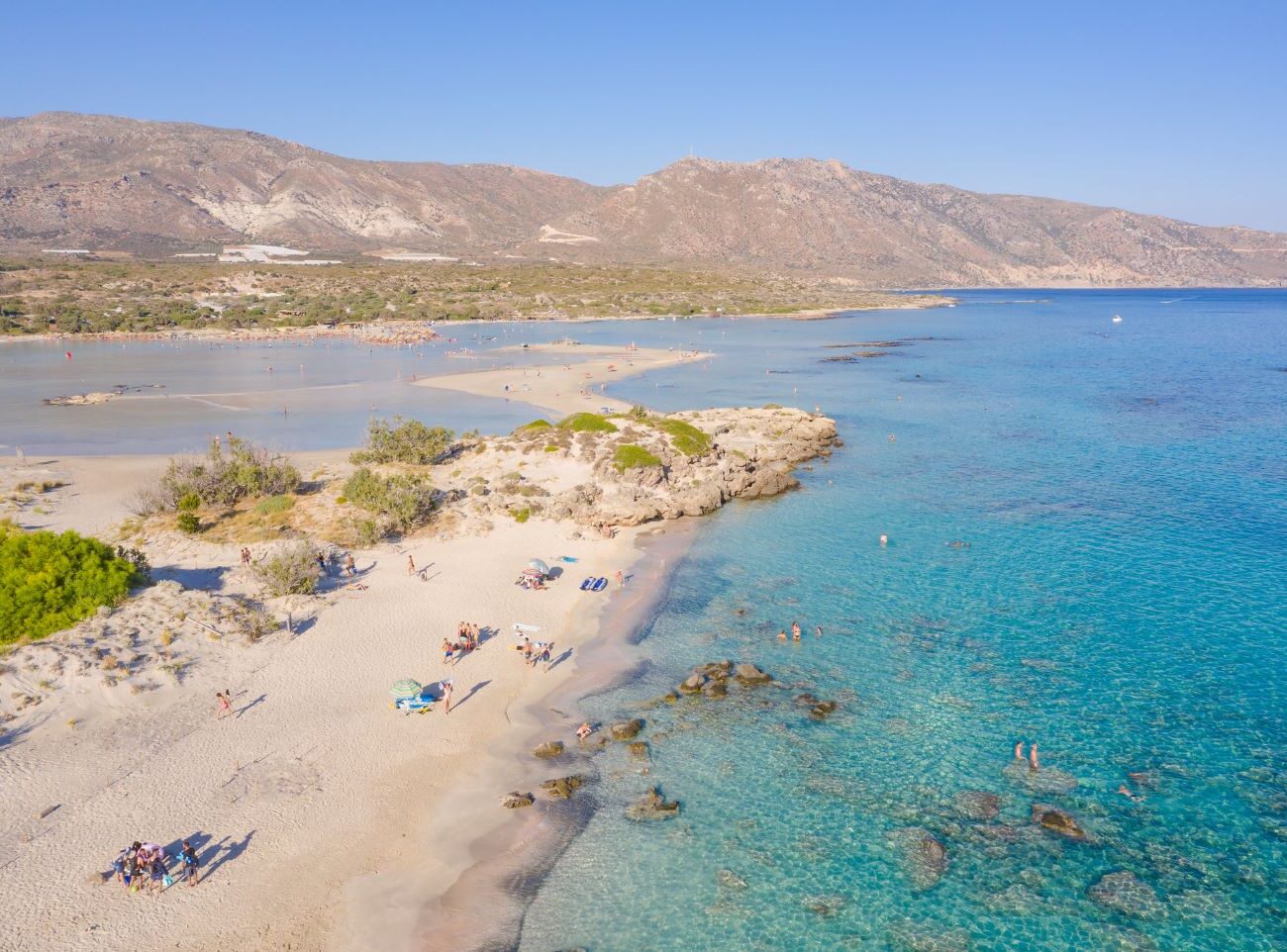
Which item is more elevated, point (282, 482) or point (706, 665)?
Answer: point (282, 482)

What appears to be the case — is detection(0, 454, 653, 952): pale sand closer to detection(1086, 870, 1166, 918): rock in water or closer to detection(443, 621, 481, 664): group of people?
detection(443, 621, 481, 664): group of people

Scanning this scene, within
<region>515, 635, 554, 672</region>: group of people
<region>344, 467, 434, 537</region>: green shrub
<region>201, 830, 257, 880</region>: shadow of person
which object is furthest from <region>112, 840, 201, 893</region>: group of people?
<region>344, 467, 434, 537</region>: green shrub

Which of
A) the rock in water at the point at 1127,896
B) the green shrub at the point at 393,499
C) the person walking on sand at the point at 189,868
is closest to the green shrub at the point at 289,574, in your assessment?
the green shrub at the point at 393,499

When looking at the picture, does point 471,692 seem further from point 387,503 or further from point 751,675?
point 387,503

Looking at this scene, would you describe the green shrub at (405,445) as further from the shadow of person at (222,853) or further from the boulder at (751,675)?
the shadow of person at (222,853)

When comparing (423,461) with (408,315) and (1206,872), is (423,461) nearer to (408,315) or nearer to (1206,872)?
(1206,872)

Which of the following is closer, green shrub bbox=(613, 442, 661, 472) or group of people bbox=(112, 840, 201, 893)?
group of people bbox=(112, 840, 201, 893)

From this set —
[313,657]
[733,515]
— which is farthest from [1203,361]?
[313,657]

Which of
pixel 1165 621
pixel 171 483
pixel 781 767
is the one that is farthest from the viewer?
pixel 171 483

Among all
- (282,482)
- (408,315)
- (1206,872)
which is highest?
(408,315)
